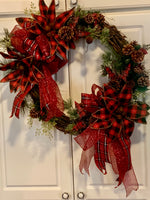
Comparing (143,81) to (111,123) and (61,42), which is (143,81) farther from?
(61,42)

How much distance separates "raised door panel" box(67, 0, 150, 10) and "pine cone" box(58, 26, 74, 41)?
0.47 feet

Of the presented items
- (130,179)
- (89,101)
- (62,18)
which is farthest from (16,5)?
(130,179)

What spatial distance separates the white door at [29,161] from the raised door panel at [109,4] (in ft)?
1.82

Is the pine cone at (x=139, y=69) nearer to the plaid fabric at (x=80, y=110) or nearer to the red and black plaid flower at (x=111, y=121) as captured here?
the red and black plaid flower at (x=111, y=121)

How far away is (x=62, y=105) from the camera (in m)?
1.01

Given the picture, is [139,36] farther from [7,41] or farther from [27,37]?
[7,41]

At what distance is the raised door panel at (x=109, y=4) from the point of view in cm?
99

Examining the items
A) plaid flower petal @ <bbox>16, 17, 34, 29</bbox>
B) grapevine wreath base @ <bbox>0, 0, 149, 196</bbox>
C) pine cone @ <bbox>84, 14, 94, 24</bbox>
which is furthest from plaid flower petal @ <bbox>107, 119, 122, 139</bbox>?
plaid flower petal @ <bbox>16, 17, 34, 29</bbox>

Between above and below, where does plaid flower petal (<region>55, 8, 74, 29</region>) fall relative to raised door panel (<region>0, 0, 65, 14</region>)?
below

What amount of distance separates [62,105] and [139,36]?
49 cm

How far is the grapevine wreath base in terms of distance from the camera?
0.95m

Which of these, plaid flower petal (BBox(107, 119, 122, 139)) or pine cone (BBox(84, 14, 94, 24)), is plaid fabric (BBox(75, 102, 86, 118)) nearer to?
plaid flower petal (BBox(107, 119, 122, 139))

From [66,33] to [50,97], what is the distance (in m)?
0.29

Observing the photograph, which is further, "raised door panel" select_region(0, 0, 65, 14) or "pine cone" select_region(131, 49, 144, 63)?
"raised door panel" select_region(0, 0, 65, 14)
